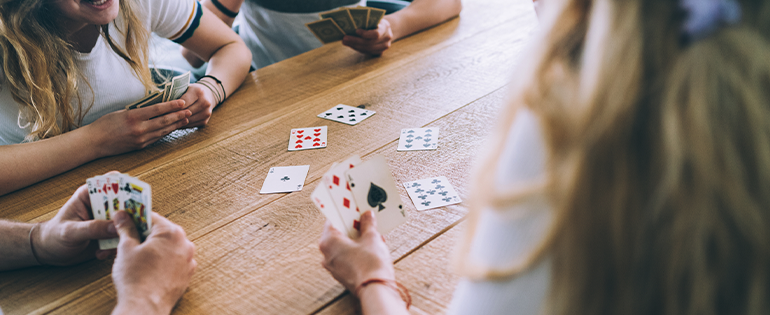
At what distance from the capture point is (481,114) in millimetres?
1567

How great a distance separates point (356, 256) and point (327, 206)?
107 millimetres

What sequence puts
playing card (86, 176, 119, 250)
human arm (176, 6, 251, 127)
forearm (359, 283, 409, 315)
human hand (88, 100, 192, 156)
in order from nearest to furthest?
forearm (359, 283, 409, 315)
playing card (86, 176, 119, 250)
human hand (88, 100, 192, 156)
human arm (176, 6, 251, 127)

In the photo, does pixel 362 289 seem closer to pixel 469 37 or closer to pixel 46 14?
pixel 46 14

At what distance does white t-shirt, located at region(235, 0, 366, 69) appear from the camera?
2.67m

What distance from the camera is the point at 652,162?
18.2 inches

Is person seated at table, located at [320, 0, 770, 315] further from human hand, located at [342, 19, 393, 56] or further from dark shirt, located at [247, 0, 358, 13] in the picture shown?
dark shirt, located at [247, 0, 358, 13]

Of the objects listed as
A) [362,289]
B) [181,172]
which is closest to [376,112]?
[181,172]

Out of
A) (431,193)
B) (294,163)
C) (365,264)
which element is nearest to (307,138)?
(294,163)

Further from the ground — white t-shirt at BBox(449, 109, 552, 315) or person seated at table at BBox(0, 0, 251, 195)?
white t-shirt at BBox(449, 109, 552, 315)

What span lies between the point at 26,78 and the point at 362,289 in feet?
4.42

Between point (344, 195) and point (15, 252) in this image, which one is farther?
point (15, 252)

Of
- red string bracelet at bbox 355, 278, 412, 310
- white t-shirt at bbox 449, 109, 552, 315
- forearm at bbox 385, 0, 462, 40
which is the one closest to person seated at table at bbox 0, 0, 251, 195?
forearm at bbox 385, 0, 462, 40

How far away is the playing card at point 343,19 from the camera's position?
2.08 metres

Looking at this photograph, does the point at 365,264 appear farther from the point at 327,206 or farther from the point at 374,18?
the point at 374,18
